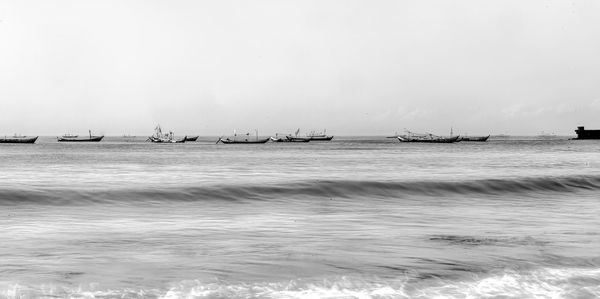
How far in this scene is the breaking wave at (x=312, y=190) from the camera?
2950 cm

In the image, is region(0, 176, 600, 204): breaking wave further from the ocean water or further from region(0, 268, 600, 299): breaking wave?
region(0, 268, 600, 299): breaking wave

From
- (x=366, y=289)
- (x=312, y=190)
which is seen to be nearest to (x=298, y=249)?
(x=366, y=289)

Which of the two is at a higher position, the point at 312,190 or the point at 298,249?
Result: the point at 298,249

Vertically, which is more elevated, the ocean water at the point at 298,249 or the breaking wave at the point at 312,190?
the ocean water at the point at 298,249

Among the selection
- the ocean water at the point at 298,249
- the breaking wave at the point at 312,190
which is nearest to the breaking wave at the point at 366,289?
the ocean water at the point at 298,249

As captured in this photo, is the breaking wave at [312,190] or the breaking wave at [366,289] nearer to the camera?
the breaking wave at [366,289]

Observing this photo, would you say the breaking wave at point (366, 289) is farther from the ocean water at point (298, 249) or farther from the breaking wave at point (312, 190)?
the breaking wave at point (312, 190)

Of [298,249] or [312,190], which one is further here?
[312,190]

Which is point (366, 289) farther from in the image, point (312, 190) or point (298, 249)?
point (312, 190)

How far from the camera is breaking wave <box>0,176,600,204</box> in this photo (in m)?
29.5

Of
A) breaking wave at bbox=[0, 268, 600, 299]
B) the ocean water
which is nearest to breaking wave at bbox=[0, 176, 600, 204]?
the ocean water

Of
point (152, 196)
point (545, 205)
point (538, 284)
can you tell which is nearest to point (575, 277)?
point (538, 284)

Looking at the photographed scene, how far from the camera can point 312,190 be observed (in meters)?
34.7

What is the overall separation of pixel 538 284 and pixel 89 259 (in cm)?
808
